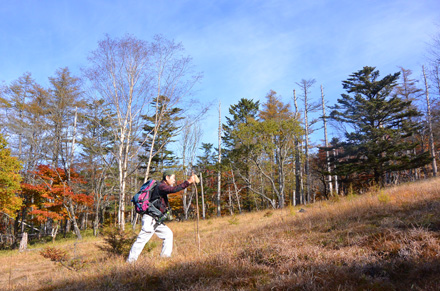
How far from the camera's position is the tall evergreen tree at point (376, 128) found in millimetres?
18797

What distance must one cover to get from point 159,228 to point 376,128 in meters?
19.8

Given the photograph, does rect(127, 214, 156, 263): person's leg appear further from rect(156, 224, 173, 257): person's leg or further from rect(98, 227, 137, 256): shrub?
rect(98, 227, 137, 256): shrub

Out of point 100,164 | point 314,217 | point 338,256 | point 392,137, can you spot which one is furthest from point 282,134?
point 338,256

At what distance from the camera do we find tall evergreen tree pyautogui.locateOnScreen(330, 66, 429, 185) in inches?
740

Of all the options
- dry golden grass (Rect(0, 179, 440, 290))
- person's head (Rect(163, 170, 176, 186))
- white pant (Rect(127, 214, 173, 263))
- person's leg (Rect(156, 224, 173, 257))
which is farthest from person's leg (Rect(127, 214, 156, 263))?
person's head (Rect(163, 170, 176, 186))

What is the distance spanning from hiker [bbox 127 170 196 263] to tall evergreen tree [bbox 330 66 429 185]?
18.5 m

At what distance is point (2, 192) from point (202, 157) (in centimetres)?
2048

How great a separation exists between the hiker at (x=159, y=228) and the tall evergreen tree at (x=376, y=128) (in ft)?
60.7

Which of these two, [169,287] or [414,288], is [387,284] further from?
[169,287]

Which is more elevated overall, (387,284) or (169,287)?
(387,284)

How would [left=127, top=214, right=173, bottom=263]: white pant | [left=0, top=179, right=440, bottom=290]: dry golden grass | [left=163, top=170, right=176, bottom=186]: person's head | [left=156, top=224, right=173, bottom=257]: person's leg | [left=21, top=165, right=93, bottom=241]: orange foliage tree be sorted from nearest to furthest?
[left=0, top=179, right=440, bottom=290]: dry golden grass, [left=127, top=214, right=173, bottom=263]: white pant, [left=156, top=224, right=173, bottom=257]: person's leg, [left=163, top=170, right=176, bottom=186]: person's head, [left=21, top=165, right=93, bottom=241]: orange foliage tree

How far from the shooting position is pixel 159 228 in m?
4.40

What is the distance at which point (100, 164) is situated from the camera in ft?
69.8

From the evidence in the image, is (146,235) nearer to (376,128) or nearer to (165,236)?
(165,236)
